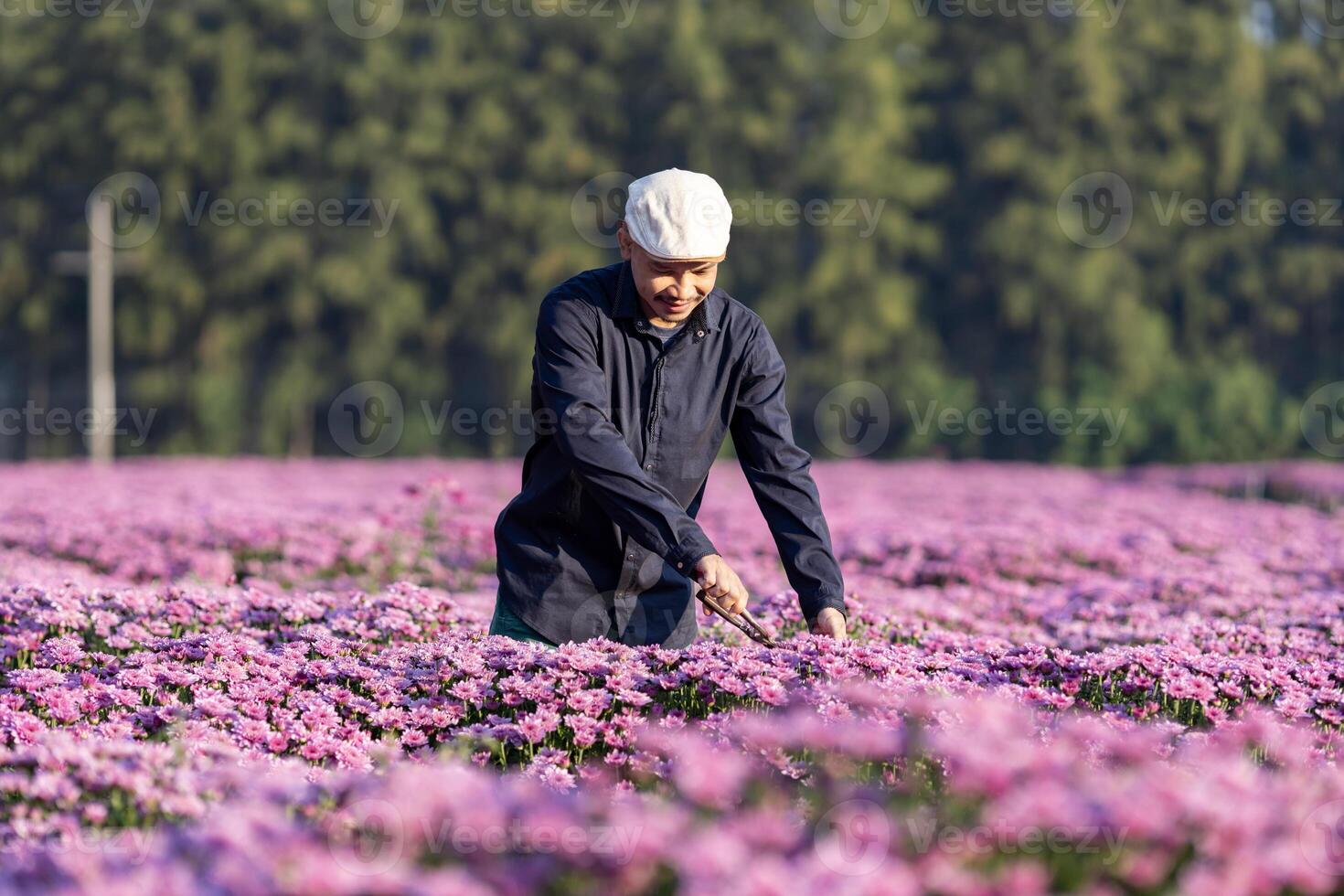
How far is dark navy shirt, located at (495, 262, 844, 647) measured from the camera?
15.2ft

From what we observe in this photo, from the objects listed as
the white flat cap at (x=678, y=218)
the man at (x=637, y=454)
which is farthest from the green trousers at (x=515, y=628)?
the white flat cap at (x=678, y=218)

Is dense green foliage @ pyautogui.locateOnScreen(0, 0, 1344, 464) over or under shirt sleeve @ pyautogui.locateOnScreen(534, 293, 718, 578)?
over

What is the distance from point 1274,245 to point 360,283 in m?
21.8

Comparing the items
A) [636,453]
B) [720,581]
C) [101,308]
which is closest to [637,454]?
[636,453]

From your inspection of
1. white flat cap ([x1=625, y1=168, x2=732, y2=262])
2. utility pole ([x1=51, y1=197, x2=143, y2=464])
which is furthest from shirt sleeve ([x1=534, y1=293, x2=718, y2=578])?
utility pole ([x1=51, y1=197, x2=143, y2=464])

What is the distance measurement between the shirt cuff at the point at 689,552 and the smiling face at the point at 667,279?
2.34 feet

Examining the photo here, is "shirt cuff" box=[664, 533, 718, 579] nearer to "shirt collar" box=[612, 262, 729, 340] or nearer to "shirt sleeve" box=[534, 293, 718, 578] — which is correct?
"shirt sleeve" box=[534, 293, 718, 578]

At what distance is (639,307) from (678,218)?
1.78 ft

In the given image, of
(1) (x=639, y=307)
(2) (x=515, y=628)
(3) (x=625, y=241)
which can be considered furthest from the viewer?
(2) (x=515, y=628)

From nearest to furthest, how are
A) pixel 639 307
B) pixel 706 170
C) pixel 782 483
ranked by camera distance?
1. pixel 639 307
2. pixel 782 483
3. pixel 706 170

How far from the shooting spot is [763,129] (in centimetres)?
3447

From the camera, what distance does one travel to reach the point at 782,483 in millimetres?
4828

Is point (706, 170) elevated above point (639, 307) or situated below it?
above

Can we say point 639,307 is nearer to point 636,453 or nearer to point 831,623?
point 636,453
